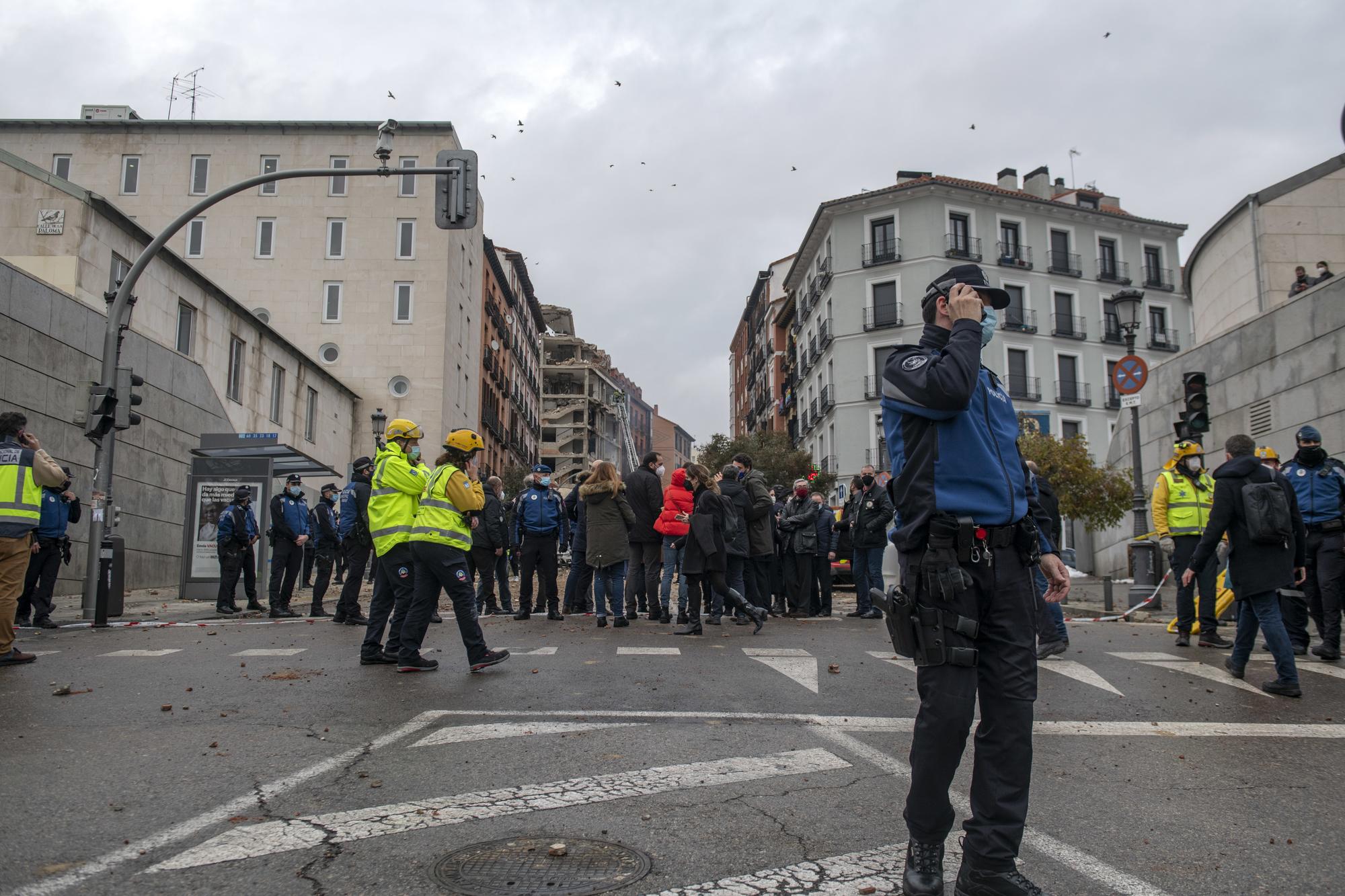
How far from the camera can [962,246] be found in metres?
50.6

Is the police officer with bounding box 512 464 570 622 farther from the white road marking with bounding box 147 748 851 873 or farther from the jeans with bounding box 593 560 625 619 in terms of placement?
the white road marking with bounding box 147 748 851 873

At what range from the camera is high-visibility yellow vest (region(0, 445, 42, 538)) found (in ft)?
25.7

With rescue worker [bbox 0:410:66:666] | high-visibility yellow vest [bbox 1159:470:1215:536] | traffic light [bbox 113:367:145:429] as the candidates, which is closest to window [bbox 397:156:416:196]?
traffic light [bbox 113:367:145:429]

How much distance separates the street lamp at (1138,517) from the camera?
14.6 metres

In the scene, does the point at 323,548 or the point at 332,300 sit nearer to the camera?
the point at 323,548

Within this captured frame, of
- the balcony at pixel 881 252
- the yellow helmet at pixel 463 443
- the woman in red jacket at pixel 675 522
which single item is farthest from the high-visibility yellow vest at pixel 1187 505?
the balcony at pixel 881 252

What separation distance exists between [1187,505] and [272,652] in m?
8.57

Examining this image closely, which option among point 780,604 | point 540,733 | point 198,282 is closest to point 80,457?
point 198,282

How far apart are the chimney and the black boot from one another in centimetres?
5750

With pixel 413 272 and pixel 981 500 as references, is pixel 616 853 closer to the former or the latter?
pixel 981 500

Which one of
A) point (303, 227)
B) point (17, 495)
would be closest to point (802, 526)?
point (17, 495)

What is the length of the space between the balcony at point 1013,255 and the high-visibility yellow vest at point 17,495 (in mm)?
48490

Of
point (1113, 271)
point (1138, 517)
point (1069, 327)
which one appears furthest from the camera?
point (1113, 271)

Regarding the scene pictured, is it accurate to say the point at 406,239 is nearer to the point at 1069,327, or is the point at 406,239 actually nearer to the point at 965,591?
the point at 1069,327
